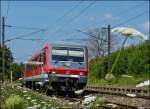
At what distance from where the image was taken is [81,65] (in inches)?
1054

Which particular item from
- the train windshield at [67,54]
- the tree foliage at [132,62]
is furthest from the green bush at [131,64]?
the train windshield at [67,54]

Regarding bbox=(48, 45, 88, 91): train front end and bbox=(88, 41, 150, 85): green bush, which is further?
bbox=(88, 41, 150, 85): green bush

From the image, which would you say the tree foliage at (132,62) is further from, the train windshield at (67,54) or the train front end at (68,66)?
the train windshield at (67,54)

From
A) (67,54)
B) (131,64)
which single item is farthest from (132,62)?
(67,54)

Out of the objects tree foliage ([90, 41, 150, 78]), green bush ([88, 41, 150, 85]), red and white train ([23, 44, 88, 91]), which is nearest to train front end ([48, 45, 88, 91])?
red and white train ([23, 44, 88, 91])

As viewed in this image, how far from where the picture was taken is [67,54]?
87.1 ft

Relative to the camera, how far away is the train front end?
86.6 feet

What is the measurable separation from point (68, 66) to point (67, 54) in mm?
660

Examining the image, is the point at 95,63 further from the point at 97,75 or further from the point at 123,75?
the point at 123,75

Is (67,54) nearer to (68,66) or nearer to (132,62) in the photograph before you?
(68,66)

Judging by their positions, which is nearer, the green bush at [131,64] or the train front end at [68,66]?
the train front end at [68,66]

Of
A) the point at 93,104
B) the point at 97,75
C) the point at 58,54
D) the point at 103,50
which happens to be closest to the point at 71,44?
the point at 58,54

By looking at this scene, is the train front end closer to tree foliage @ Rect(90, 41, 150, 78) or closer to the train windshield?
the train windshield

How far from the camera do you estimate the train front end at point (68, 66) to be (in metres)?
26.4
